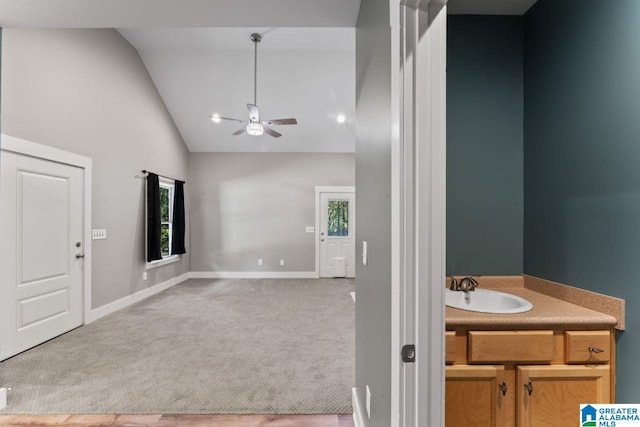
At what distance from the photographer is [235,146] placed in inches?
240

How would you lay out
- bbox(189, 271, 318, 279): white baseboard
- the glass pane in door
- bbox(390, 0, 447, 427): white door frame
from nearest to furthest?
bbox(390, 0, 447, 427): white door frame < bbox(189, 271, 318, 279): white baseboard < the glass pane in door

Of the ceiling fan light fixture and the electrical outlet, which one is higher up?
the ceiling fan light fixture

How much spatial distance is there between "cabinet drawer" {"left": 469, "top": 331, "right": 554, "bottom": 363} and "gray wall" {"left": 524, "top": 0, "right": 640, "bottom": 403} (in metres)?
0.35

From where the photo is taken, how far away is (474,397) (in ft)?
4.21

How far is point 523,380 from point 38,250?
3.93 m

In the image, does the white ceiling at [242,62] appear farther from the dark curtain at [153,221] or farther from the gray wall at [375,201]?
the dark curtain at [153,221]

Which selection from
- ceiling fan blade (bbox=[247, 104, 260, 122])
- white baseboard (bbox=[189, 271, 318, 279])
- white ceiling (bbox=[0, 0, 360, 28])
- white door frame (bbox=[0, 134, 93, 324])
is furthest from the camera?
white baseboard (bbox=[189, 271, 318, 279])

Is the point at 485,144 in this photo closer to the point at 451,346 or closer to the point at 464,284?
the point at 464,284

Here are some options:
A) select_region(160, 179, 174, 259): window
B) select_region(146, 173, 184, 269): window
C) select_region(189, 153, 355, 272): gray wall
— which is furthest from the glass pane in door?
select_region(160, 179, 174, 259): window

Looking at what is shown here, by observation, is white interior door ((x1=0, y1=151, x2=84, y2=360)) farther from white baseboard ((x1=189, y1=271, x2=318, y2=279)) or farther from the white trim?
white baseboard ((x1=189, y1=271, x2=318, y2=279))

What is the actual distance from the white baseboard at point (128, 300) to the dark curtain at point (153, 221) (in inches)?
20.8

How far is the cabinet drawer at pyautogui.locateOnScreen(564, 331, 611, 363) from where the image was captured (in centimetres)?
129

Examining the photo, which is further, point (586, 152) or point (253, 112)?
point (253, 112)

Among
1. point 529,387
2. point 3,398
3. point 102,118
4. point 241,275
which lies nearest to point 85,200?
point 102,118
